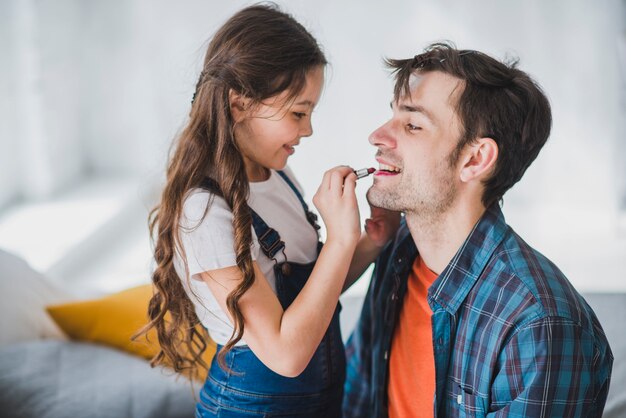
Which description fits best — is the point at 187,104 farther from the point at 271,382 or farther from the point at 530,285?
the point at 530,285

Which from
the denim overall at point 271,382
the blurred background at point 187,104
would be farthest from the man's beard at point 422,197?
the blurred background at point 187,104

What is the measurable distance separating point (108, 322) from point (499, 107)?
43.1 inches

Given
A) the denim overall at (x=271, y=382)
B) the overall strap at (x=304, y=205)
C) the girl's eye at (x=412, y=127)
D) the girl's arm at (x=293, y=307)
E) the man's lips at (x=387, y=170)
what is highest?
the girl's eye at (x=412, y=127)

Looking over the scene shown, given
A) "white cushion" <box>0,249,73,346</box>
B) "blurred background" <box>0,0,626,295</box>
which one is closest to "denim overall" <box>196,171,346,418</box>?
"white cushion" <box>0,249,73,346</box>

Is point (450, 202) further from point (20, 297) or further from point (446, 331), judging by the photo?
point (20, 297)

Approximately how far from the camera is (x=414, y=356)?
5.34 ft

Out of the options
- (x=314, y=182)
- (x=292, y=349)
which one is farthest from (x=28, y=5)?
(x=292, y=349)

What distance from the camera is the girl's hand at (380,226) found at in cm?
172

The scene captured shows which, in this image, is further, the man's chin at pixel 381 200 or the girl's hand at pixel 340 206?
the man's chin at pixel 381 200

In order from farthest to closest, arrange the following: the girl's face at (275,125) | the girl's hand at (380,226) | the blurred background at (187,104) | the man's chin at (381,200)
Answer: the blurred background at (187,104), the girl's hand at (380,226), the man's chin at (381,200), the girl's face at (275,125)

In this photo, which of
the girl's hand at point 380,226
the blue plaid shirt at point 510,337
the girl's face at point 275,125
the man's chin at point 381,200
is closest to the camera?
the blue plaid shirt at point 510,337

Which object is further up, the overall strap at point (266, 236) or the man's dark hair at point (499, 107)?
the man's dark hair at point (499, 107)

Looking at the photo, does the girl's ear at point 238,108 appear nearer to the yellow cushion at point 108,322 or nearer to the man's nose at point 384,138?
the man's nose at point 384,138

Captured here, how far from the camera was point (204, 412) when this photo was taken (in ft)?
5.21
